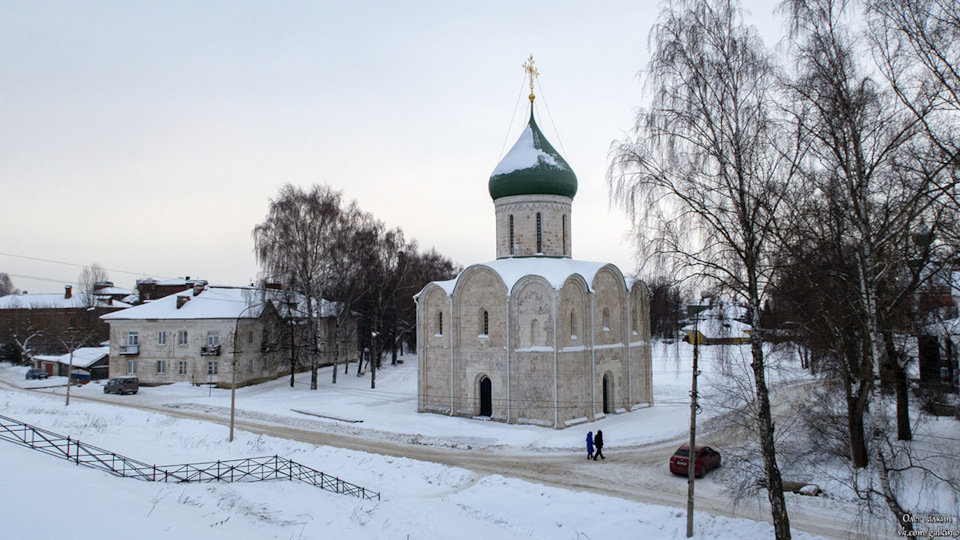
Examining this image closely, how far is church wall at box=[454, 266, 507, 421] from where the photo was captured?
2314 centimetres

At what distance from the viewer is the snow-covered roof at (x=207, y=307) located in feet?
109

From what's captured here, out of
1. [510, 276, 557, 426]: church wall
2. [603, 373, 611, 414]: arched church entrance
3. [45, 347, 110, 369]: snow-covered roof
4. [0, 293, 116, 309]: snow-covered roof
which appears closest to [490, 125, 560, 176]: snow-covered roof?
[510, 276, 557, 426]: church wall

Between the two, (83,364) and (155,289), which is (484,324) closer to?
(83,364)

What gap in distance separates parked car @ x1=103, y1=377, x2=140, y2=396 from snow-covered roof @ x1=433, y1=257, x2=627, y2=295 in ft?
62.9

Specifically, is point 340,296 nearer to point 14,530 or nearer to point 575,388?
point 575,388

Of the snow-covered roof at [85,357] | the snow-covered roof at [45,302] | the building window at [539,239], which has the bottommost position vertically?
the snow-covered roof at [85,357]

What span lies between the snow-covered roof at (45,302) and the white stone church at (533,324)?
4913cm

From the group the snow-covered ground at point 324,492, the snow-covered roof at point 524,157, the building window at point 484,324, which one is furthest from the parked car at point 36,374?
the snow-covered roof at point 524,157

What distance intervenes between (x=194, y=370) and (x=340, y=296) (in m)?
9.33

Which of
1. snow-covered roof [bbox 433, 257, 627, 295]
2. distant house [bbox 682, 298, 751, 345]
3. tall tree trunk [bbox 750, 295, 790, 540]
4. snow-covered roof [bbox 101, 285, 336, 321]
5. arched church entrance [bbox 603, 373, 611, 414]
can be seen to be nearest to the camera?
tall tree trunk [bbox 750, 295, 790, 540]

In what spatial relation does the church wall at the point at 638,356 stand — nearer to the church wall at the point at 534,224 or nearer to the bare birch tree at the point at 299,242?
the church wall at the point at 534,224

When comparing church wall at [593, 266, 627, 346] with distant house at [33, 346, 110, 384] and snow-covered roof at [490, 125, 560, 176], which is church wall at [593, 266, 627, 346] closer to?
snow-covered roof at [490, 125, 560, 176]

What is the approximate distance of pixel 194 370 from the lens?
109 feet

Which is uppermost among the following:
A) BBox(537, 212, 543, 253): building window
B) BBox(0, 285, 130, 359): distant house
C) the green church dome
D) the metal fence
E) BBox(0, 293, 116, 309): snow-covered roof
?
the green church dome
